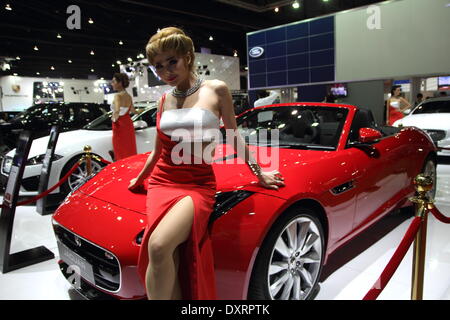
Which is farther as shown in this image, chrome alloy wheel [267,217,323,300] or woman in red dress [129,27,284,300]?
chrome alloy wheel [267,217,323,300]

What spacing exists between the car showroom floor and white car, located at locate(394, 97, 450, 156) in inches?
115

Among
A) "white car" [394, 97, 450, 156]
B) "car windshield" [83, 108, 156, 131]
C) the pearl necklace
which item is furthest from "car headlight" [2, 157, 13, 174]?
"white car" [394, 97, 450, 156]

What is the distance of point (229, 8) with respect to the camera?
1168 centimetres

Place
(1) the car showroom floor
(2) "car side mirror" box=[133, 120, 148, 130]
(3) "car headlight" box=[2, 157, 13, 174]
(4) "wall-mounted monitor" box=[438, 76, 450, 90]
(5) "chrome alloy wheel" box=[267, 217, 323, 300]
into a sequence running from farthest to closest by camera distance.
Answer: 1. (4) "wall-mounted monitor" box=[438, 76, 450, 90]
2. (2) "car side mirror" box=[133, 120, 148, 130]
3. (3) "car headlight" box=[2, 157, 13, 174]
4. (1) the car showroom floor
5. (5) "chrome alloy wheel" box=[267, 217, 323, 300]

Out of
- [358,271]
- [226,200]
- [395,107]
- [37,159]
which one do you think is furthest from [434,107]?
[37,159]

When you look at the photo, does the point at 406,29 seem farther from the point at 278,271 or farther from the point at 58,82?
the point at 58,82

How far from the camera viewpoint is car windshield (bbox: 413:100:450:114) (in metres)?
6.47

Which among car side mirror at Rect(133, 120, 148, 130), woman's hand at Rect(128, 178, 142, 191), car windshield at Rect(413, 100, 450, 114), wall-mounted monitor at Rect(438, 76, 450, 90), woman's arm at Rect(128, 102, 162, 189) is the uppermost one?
wall-mounted monitor at Rect(438, 76, 450, 90)

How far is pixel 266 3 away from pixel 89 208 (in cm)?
1167

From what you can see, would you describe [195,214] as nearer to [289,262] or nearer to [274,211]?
[274,211]

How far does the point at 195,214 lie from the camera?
1424 mm

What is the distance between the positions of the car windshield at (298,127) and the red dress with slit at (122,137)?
6.77ft

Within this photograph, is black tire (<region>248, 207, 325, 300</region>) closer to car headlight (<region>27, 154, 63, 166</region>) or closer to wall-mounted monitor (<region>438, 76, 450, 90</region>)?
car headlight (<region>27, 154, 63, 166</region>)

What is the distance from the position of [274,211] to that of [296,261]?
1.41 feet
